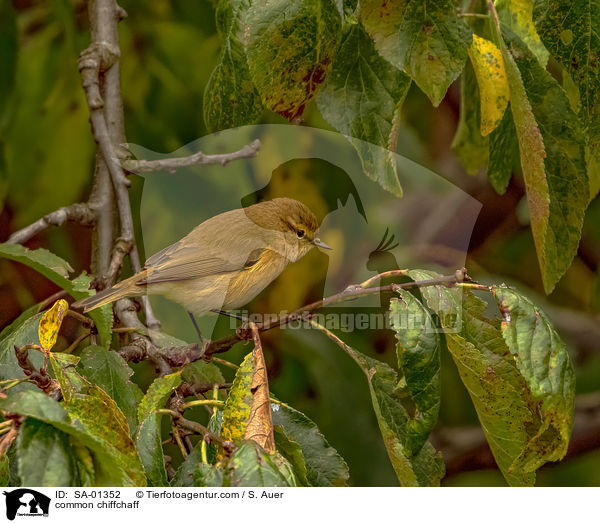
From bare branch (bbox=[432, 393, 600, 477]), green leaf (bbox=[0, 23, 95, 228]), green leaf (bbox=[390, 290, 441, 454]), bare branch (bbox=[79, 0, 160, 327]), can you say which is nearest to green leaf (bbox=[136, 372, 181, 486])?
green leaf (bbox=[390, 290, 441, 454])

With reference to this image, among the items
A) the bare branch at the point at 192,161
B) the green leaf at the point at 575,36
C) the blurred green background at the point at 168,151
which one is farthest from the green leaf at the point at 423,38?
the blurred green background at the point at 168,151

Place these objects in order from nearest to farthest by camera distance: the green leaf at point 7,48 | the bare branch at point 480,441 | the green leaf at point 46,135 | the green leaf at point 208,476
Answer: the green leaf at point 208,476 < the green leaf at point 7,48 < the green leaf at point 46,135 < the bare branch at point 480,441

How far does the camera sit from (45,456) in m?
0.87

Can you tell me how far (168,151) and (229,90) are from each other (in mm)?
606

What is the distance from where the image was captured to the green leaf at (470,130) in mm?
1712

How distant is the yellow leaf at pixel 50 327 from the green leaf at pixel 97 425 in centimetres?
12

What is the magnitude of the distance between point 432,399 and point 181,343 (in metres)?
0.64

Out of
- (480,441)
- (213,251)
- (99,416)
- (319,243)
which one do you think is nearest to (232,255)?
(213,251)

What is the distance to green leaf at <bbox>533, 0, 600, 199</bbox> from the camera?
4.26ft

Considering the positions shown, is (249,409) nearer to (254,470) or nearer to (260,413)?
(260,413)

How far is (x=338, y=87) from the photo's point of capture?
1380 mm

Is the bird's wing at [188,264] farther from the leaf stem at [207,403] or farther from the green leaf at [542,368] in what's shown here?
the green leaf at [542,368]

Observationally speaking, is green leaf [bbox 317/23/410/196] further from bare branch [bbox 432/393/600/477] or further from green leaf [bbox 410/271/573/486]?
bare branch [bbox 432/393/600/477]

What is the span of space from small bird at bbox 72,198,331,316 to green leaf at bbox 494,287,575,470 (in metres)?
0.82
